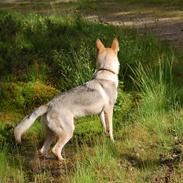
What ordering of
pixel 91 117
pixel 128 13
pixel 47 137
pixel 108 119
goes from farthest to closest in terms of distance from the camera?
pixel 128 13, pixel 91 117, pixel 108 119, pixel 47 137

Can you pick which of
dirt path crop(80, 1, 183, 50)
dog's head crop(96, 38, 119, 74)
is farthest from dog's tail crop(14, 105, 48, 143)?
dirt path crop(80, 1, 183, 50)

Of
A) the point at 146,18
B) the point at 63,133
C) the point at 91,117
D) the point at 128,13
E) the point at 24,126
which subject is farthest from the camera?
the point at 128,13

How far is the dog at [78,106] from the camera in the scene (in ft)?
23.9

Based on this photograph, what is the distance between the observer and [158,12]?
18422 millimetres

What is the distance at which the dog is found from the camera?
729 centimetres

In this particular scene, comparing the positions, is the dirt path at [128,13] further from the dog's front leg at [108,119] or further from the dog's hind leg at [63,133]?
the dog's hind leg at [63,133]

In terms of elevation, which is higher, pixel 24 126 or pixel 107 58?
pixel 107 58

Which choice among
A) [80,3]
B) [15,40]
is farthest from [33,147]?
[80,3]

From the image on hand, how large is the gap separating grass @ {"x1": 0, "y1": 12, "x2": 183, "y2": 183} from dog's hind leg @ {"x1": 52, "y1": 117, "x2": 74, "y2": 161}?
189 millimetres

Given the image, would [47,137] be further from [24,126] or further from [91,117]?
[91,117]

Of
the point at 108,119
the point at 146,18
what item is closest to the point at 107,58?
the point at 108,119

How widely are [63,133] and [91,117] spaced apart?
6.08 feet

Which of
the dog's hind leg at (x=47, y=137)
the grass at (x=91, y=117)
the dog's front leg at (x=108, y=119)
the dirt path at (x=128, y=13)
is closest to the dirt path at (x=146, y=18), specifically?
the dirt path at (x=128, y=13)

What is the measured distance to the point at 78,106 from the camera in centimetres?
760
